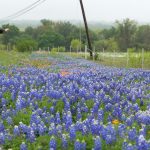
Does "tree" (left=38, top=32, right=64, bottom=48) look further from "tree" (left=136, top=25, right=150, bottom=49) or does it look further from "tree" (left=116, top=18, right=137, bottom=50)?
"tree" (left=136, top=25, right=150, bottom=49)

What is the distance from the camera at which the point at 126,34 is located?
116 m

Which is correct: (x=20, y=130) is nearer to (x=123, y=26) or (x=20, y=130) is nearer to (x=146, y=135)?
(x=146, y=135)

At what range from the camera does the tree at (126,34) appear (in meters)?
115

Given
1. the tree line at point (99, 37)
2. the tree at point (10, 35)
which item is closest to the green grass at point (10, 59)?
the tree line at point (99, 37)

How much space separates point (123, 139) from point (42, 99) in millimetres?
3925

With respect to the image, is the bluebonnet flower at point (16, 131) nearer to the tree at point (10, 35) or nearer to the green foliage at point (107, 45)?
the green foliage at point (107, 45)

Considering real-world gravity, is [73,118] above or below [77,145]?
below

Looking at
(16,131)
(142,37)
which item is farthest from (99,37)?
(16,131)

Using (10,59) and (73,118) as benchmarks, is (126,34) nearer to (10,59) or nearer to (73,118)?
(10,59)

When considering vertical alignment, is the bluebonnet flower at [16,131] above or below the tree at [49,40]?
above

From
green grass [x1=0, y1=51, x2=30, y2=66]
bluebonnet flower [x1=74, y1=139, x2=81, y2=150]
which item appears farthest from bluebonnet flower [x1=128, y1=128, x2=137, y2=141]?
green grass [x1=0, y1=51, x2=30, y2=66]

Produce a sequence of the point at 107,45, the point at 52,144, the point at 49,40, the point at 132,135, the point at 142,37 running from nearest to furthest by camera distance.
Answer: the point at 52,144, the point at 132,135, the point at 49,40, the point at 107,45, the point at 142,37

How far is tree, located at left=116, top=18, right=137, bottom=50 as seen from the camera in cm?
11532

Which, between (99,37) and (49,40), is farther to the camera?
(99,37)
